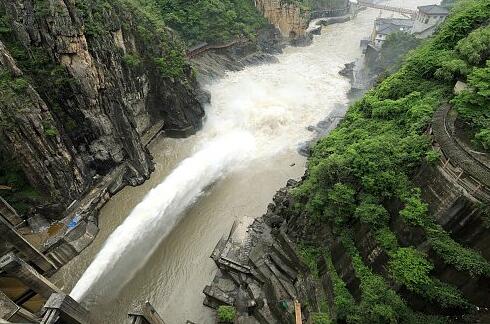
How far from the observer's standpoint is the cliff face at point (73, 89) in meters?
22.4

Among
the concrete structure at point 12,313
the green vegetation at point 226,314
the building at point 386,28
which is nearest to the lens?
the concrete structure at point 12,313

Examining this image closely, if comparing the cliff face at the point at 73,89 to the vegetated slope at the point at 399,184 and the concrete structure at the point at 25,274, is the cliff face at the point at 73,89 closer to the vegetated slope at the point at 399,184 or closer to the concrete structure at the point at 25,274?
the concrete structure at the point at 25,274

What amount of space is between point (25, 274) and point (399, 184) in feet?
71.3

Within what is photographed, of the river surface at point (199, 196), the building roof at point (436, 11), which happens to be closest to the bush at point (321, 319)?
the river surface at point (199, 196)

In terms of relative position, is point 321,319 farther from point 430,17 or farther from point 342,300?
point 430,17

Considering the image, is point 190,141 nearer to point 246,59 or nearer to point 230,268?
point 230,268

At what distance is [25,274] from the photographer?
19.2 m

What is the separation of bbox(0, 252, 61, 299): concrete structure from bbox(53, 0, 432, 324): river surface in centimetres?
186

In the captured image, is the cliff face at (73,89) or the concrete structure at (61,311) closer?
the concrete structure at (61,311)

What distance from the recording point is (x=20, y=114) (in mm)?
21688

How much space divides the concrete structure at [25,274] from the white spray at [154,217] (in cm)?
187

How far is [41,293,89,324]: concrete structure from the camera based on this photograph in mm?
16734

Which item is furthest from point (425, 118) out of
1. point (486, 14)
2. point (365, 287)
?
point (486, 14)

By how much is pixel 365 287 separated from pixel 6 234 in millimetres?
21123
